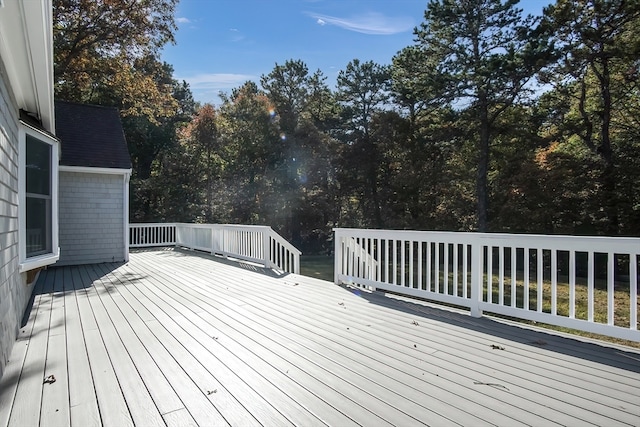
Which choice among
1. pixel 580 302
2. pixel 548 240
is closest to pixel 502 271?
pixel 548 240

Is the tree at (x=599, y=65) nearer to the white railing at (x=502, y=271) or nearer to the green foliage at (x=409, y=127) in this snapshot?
the green foliage at (x=409, y=127)

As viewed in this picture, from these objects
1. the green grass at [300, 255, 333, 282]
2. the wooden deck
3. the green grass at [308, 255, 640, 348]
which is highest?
the wooden deck

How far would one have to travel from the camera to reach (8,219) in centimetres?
273

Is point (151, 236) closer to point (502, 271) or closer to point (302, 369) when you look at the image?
point (302, 369)

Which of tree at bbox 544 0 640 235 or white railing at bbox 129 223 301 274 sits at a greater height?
tree at bbox 544 0 640 235

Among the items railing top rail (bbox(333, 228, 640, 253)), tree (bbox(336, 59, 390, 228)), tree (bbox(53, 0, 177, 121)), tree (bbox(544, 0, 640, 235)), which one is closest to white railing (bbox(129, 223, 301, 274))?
railing top rail (bbox(333, 228, 640, 253))

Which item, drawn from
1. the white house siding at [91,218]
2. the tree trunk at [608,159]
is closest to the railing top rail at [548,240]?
the white house siding at [91,218]

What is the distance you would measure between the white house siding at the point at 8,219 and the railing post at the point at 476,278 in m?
3.99

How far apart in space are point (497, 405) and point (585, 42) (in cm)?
1563

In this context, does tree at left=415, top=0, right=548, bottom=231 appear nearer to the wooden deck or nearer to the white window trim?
the wooden deck

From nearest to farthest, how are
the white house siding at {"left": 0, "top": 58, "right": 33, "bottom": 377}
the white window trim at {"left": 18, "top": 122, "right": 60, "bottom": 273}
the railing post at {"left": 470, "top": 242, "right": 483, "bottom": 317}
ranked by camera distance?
1. the white house siding at {"left": 0, "top": 58, "right": 33, "bottom": 377}
2. the white window trim at {"left": 18, "top": 122, "right": 60, "bottom": 273}
3. the railing post at {"left": 470, "top": 242, "right": 483, "bottom": 317}

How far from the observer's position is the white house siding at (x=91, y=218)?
7.91m

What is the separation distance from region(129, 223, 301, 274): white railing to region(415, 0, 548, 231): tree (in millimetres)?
10826

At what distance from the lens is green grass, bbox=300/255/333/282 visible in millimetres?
14438
